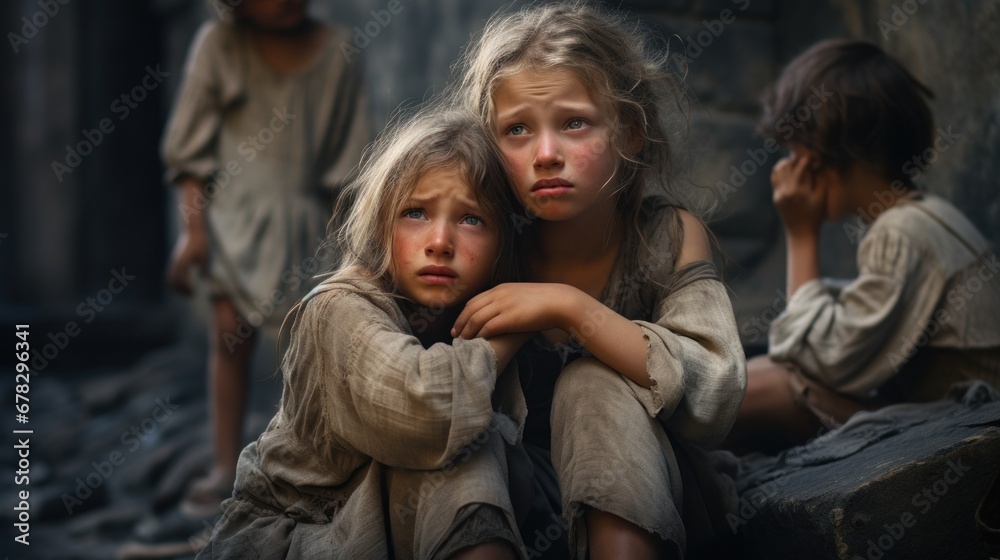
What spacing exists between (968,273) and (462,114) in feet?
4.60

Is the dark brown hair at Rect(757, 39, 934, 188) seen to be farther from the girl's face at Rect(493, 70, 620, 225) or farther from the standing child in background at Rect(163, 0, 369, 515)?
the standing child in background at Rect(163, 0, 369, 515)

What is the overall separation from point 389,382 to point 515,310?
263 millimetres

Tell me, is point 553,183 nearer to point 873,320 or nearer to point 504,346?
point 504,346

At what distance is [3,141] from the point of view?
23.8 ft

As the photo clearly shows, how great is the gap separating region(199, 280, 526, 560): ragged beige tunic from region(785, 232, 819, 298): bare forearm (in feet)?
4.07

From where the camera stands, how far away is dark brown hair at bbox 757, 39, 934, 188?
286cm

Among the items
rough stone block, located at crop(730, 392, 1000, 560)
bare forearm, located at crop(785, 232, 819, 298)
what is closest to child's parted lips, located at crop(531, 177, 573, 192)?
rough stone block, located at crop(730, 392, 1000, 560)

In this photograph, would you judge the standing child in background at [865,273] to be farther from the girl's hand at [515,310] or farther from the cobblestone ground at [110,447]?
the cobblestone ground at [110,447]

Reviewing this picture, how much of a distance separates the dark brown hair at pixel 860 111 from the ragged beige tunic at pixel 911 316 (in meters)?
0.22

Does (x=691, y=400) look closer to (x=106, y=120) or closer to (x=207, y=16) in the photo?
(x=207, y=16)

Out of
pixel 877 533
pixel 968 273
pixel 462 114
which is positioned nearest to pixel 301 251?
pixel 462 114

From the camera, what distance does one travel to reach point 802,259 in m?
2.93

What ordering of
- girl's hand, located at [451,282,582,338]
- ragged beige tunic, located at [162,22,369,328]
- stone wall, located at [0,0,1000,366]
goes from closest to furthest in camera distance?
1. girl's hand, located at [451,282,582,338]
2. stone wall, located at [0,0,1000,366]
3. ragged beige tunic, located at [162,22,369,328]

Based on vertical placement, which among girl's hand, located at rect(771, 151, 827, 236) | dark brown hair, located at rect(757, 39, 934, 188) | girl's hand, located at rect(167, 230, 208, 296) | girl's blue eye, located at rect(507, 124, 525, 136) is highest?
dark brown hair, located at rect(757, 39, 934, 188)
